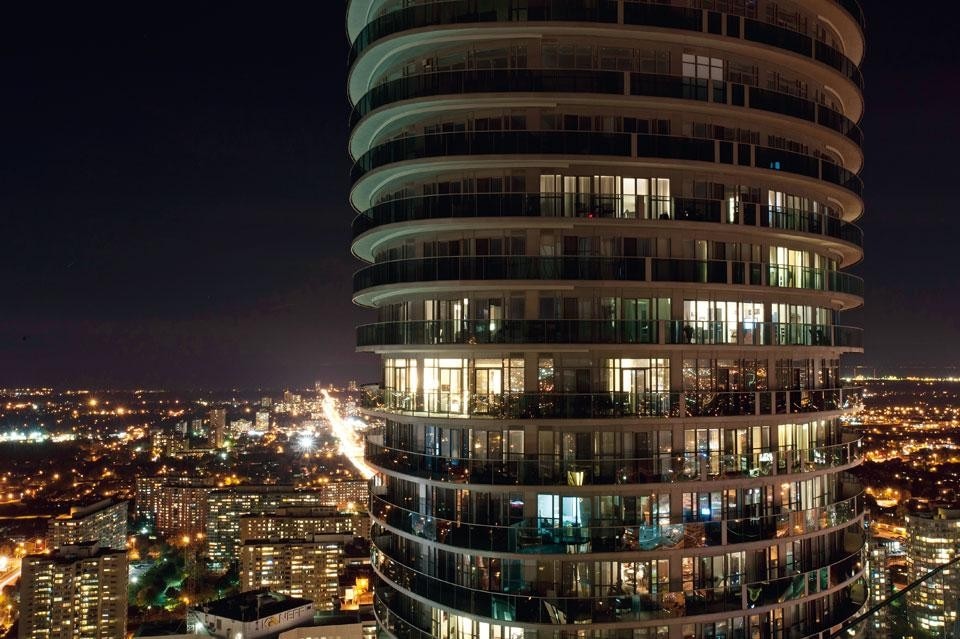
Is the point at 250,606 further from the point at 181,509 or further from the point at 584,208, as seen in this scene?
the point at 181,509

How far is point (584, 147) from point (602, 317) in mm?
5162

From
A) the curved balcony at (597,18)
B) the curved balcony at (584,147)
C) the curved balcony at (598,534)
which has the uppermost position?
the curved balcony at (597,18)

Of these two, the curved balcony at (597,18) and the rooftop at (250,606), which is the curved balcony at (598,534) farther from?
the rooftop at (250,606)

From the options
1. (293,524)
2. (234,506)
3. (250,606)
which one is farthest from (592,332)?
(234,506)

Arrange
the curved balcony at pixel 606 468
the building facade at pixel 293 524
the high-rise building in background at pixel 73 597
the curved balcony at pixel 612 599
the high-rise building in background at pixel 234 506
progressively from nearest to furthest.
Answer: the curved balcony at pixel 612 599 < the curved balcony at pixel 606 468 < the high-rise building in background at pixel 73 597 < the building facade at pixel 293 524 < the high-rise building in background at pixel 234 506

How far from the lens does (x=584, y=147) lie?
24047mm

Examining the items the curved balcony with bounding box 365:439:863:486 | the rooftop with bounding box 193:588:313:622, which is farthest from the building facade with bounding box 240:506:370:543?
the curved balcony with bounding box 365:439:863:486

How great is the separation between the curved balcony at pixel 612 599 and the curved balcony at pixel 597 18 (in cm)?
1685

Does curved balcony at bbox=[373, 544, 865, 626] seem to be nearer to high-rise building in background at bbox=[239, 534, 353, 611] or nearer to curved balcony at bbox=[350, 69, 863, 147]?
curved balcony at bbox=[350, 69, 863, 147]

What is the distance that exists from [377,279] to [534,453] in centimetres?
812

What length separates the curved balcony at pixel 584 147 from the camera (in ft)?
79.0

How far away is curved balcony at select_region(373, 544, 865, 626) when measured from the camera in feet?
76.4

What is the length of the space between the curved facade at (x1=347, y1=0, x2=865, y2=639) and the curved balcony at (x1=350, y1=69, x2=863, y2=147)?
76 millimetres

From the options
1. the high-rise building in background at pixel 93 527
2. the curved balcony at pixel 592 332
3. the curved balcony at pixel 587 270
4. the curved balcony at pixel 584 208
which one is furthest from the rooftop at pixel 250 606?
the curved balcony at pixel 584 208
